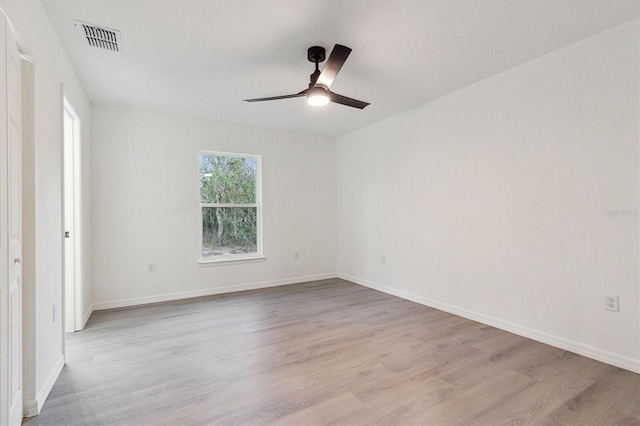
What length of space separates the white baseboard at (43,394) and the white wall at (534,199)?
3.62 meters

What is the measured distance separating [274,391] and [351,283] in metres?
3.19

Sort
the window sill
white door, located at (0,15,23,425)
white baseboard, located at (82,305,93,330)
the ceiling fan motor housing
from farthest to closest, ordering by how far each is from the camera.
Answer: the window sill → white baseboard, located at (82,305,93,330) → the ceiling fan motor housing → white door, located at (0,15,23,425)

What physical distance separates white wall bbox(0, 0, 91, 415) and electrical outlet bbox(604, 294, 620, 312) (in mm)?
3918

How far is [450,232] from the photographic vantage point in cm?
362

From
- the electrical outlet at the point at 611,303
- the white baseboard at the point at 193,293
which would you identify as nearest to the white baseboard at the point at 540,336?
the electrical outlet at the point at 611,303

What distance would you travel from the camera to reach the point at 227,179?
4.75 meters

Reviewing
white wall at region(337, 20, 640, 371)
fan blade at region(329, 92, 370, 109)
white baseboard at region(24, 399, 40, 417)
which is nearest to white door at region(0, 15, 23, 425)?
white baseboard at region(24, 399, 40, 417)

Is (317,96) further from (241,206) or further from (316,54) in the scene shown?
(241,206)

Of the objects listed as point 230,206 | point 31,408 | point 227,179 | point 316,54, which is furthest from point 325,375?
point 227,179

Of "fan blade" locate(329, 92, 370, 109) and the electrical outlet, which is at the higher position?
"fan blade" locate(329, 92, 370, 109)

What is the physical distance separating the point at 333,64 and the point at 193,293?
11.7ft

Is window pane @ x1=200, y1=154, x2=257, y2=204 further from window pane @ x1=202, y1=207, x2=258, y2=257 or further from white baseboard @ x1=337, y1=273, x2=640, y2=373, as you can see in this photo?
white baseboard @ x1=337, y1=273, x2=640, y2=373

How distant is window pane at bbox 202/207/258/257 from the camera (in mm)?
4598

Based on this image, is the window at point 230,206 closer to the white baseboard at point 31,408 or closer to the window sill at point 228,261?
the window sill at point 228,261
